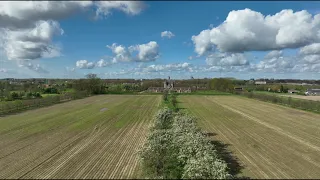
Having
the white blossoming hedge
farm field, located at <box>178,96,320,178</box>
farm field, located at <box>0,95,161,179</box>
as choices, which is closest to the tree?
farm field, located at <box>178,96,320,178</box>

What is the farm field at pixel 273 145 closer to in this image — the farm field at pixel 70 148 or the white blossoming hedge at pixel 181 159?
the white blossoming hedge at pixel 181 159

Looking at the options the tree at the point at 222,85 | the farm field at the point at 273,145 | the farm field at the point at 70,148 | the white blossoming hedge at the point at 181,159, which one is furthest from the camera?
the tree at the point at 222,85

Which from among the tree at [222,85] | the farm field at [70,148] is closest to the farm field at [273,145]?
the farm field at [70,148]

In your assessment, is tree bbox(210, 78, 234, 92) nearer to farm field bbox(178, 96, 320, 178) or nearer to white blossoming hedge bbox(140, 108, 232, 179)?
farm field bbox(178, 96, 320, 178)

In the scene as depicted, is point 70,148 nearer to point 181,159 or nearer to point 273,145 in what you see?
point 181,159

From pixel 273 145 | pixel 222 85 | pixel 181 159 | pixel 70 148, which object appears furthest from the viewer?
pixel 222 85

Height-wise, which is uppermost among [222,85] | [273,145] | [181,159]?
[222,85]

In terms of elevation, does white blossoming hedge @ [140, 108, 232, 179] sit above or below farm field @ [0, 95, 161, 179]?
above

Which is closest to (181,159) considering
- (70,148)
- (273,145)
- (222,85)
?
(70,148)
